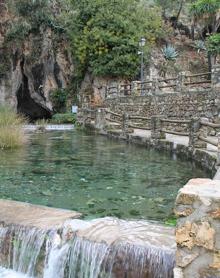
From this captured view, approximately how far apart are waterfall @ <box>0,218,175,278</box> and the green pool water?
4.49 feet

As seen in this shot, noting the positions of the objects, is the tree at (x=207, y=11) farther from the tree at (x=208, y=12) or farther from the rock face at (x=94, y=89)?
the rock face at (x=94, y=89)

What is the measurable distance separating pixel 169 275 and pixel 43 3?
103ft

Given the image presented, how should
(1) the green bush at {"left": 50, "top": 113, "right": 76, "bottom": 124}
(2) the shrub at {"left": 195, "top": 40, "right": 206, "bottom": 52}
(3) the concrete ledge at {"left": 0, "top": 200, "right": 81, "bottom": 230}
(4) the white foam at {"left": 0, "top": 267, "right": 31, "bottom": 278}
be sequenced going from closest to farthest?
(4) the white foam at {"left": 0, "top": 267, "right": 31, "bottom": 278} → (3) the concrete ledge at {"left": 0, "top": 200, "right": 81, "bottom": 230} → (1) the green bush at {"left": 50, "top": 113, "right": 76, "bottom": 124} → (2) the shrub at {"left": 195, "top": 40, "right": 206, "bottom": 52}

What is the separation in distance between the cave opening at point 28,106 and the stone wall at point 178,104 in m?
13.4

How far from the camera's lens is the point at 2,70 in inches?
1325

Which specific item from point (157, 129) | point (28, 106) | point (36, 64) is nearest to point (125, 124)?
point (157, 129)

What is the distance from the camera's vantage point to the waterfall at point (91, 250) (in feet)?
15.1

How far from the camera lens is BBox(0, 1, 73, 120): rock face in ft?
111

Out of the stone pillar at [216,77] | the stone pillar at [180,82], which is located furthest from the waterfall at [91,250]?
the stone pillar at [180,82]

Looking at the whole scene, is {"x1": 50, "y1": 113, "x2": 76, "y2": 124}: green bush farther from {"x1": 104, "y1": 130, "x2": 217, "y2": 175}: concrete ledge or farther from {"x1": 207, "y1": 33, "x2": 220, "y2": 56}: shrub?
{"x1": 207, "y1": 33, "x2": 220, "y2": 56}: shrub

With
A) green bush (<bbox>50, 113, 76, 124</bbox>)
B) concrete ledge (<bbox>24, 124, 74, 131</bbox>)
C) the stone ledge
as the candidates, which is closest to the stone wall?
concrete ledge (<bbox>24, 124, 74, 131</bbox>)

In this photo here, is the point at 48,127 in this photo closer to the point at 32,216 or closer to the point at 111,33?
the point at 111,33

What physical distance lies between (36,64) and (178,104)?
16484 millimetres

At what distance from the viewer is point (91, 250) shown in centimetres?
490
